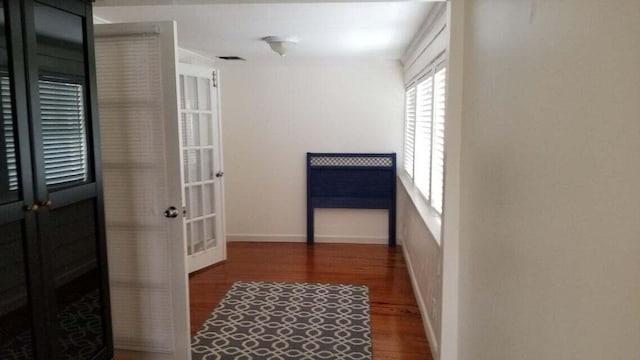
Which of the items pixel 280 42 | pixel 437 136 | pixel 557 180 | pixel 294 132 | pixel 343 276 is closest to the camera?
pixel 557 180

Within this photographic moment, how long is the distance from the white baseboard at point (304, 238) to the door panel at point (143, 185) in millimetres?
2956

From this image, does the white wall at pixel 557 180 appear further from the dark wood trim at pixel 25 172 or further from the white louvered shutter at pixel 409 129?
the white louvered shutter at pixel 409 129

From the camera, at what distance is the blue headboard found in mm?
5348

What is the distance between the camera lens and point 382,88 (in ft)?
17.7

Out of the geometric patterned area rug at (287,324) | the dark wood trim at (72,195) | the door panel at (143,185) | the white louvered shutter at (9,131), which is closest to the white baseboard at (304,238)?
the geometric patterned area rug at (287,324)

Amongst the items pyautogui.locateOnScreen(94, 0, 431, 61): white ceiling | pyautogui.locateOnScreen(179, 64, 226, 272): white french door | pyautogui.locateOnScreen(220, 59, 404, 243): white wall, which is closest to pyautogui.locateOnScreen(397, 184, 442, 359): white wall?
pyautogui.locateOnScreen(220, 59, 404, 243): white wall

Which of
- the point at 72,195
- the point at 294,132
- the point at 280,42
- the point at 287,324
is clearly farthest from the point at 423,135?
the point at 72,195

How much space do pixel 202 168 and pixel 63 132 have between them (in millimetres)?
2630

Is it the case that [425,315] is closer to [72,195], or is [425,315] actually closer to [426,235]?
[426,235]

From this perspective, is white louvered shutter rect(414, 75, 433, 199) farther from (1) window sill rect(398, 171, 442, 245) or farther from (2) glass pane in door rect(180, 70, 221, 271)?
(2) glass pane in door rect(180, 70, 221, 271)

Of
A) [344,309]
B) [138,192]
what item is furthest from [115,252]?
[344,309]

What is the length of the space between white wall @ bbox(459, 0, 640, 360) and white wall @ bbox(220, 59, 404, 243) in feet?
11.6

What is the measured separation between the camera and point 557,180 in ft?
3.72

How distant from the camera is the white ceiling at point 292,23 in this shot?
2.79m
